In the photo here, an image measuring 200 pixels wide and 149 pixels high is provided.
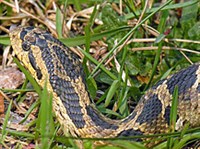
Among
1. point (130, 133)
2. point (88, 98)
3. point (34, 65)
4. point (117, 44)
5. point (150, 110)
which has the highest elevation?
point (117, 44)

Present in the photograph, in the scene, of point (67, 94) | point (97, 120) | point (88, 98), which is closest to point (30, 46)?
point (67, 94)

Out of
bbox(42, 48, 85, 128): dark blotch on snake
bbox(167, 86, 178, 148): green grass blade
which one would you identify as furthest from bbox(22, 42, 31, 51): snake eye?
bbox(167, 86, 178, 148): green grass blade

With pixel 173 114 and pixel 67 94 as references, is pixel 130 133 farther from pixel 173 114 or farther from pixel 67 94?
pixel 67 94

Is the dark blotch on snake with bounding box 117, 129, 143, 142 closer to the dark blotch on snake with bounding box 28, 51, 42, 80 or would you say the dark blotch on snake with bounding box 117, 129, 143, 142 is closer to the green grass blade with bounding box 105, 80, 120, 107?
the green grass blade with bounding box 105, 80, 120, 107

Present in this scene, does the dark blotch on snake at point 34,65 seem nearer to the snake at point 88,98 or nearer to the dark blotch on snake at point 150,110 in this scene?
the snake at point 88,98

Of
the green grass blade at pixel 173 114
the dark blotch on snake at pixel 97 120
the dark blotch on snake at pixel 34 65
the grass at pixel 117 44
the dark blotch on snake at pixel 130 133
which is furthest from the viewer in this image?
the grass at pixel 117 44

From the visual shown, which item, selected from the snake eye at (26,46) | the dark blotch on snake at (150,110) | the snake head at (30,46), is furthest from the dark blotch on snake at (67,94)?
the dark blotch on snake at (150,110)
